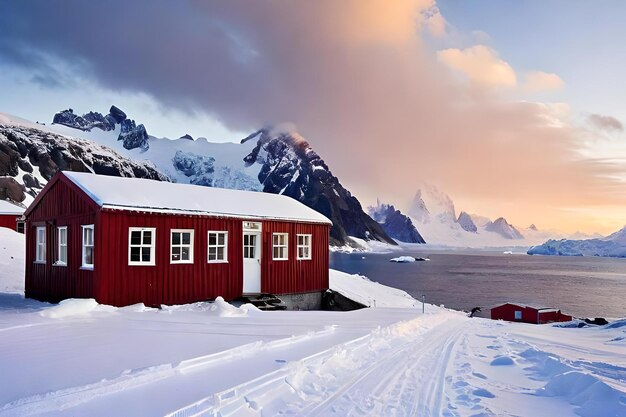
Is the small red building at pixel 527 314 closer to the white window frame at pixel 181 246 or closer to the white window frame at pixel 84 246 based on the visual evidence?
the white window frame at pixel 181 246

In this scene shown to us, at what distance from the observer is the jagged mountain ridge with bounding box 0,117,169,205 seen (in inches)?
4003

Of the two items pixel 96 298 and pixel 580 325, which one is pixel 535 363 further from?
pixel 96 298

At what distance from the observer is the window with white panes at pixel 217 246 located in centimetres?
1834

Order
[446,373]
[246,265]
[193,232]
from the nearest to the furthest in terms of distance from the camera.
→ [446,373], [193,232], [246,265]

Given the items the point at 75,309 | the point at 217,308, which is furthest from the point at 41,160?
the point at 217,308

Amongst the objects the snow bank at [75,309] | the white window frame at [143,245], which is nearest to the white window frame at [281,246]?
the white window frame at [143,245]

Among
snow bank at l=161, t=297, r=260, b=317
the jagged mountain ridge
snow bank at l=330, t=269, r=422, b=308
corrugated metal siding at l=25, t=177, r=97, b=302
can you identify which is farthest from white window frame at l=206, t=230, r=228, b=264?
the jagged mountain ridge

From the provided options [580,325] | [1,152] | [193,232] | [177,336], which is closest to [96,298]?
[193,232]

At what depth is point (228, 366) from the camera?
26.6ft

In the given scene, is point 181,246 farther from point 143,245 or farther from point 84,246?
point 84,246

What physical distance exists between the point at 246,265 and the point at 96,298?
19.8 ft

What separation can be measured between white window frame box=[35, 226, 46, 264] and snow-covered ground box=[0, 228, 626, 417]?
5339 mm

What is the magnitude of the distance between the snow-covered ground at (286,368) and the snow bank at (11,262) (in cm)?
1130

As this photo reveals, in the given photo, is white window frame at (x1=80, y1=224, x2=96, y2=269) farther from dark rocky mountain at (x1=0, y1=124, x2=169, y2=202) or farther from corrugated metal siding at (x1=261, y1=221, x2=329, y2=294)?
dark rocky mountain at (x1=0, y1=124, x2=169, y2=202)
